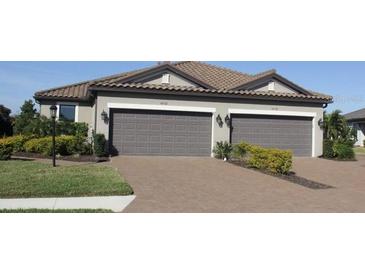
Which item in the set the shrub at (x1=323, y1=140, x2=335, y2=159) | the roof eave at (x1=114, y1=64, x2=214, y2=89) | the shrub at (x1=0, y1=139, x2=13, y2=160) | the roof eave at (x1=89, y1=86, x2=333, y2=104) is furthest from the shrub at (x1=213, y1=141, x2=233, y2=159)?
the shrub at (x1=0, y1=139, x2=13, y2=160)

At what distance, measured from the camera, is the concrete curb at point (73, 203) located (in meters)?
7.47

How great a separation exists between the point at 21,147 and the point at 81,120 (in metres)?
4.79

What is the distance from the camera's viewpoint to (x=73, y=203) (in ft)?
25.5

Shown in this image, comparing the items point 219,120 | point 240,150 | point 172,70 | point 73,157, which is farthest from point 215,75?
point 73,157

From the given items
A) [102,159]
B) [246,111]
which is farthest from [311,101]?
[102,159]

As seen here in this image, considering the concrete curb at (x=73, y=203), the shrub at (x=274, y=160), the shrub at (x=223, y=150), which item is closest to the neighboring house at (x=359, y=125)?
the shrub at (x=223, y=150)

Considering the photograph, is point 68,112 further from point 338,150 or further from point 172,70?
point 338,150

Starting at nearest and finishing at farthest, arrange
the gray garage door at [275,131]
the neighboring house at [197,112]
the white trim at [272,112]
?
the neighboring house at [197,112] < the white trim at [272,112] < the gray garage door at [275,131]

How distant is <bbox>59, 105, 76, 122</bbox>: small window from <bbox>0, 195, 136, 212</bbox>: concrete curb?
1473cm

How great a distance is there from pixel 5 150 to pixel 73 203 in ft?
27.8

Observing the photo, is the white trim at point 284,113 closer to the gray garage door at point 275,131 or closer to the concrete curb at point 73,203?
the gray garage door at point 275,131

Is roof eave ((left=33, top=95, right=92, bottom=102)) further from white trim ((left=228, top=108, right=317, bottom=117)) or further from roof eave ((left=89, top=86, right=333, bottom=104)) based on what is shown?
white trim ((left=228, top=108, right=317, bottom=117))

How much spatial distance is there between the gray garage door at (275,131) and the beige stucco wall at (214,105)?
42cm

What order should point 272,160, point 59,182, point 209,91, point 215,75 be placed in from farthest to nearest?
1. point 215,75
2. point 209,91
3. point 272,160
4. point 59,182
